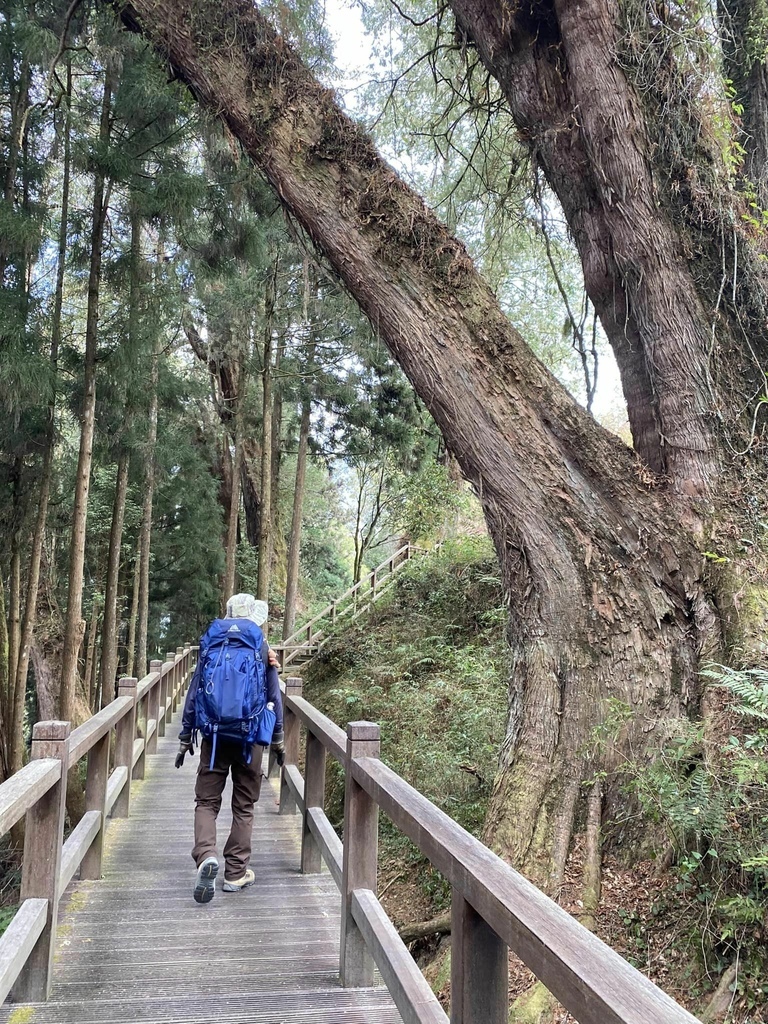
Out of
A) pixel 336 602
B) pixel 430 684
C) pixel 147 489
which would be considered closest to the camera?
pixel 430 684

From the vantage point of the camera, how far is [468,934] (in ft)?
5.92

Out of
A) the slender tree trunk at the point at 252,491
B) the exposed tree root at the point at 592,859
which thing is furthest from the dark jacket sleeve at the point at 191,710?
the slender tree trunk at the point at 252,491

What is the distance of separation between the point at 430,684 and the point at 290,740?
378cm

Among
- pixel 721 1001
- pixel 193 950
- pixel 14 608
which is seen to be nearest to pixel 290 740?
pixel 193 950

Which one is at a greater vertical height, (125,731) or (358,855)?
(125,731)

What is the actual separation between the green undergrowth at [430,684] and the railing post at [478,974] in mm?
4100

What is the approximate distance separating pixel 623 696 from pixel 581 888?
103 centimetres

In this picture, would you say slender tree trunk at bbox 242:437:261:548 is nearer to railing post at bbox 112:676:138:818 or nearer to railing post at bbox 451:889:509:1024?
railing post at bbox 112:676:138:818

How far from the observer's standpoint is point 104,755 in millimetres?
4273

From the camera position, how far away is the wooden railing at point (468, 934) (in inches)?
49.0

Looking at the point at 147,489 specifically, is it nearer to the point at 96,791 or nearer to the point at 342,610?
the point at 342,610

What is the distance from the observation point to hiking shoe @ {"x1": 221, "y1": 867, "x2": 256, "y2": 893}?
14.1ft

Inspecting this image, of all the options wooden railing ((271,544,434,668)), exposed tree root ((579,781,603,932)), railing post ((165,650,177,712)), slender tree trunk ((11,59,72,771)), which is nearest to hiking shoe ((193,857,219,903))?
exposed tree root ((579,781,603,932))

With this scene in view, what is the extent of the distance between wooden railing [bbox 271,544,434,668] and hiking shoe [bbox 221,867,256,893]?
11.2m
